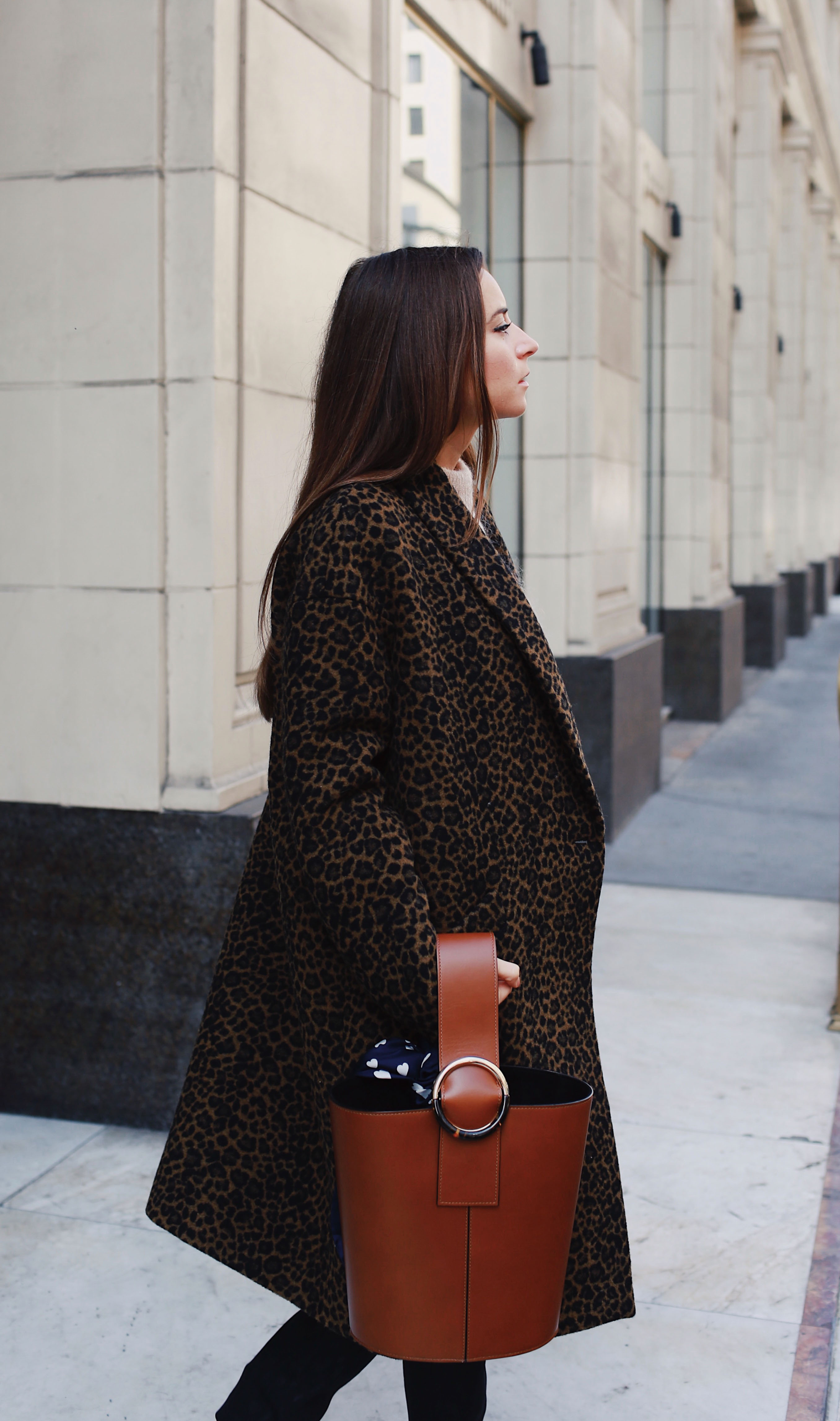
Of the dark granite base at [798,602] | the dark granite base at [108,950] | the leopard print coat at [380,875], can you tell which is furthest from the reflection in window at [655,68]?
the leopard print coat at [380,875]

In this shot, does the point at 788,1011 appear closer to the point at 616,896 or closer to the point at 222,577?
the point at 616,896

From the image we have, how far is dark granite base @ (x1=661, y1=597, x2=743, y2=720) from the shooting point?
42.4 feet

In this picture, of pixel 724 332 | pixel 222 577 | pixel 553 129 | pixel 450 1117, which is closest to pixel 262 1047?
pixel 450 1117

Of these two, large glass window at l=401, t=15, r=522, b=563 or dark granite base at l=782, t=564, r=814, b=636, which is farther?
dark granite base at l=782, t=564, r=814, b=636

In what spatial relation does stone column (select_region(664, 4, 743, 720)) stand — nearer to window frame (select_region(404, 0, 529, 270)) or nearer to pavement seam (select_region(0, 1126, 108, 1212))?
window frame (select_region(404, 0, 529, 270))

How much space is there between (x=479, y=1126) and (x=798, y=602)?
20.4 m

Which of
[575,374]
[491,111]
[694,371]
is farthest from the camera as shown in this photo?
[694,371]

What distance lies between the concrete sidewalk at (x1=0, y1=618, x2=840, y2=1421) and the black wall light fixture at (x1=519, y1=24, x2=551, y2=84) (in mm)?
4598

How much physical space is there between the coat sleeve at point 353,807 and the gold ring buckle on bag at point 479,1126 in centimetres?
9

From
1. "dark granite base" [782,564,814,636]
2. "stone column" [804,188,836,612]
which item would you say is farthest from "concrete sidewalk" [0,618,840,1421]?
"stone column" [804,188,836,612]

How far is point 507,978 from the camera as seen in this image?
191 centimetres

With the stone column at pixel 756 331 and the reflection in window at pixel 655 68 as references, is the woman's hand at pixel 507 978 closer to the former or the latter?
the reflection in window at pixel 655 68

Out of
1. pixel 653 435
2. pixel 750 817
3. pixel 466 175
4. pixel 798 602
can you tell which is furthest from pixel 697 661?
pixel 798 602

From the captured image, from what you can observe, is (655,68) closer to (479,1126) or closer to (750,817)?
(750,817)
